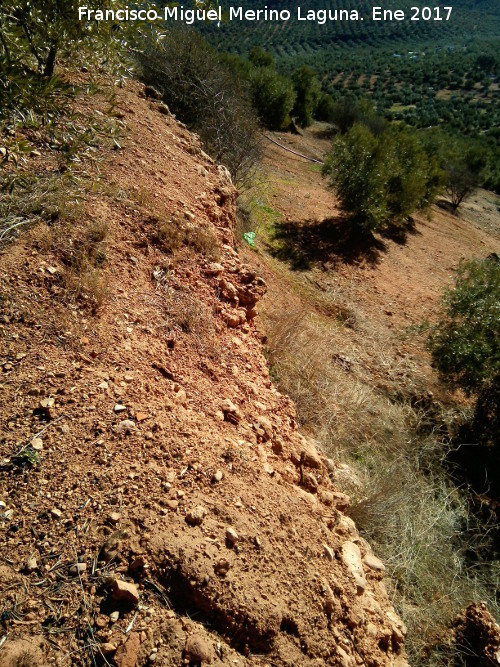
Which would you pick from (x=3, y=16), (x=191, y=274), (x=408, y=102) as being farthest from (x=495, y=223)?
(x=408, y=102)

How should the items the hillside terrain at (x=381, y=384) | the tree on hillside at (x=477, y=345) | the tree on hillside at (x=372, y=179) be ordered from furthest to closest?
the tree on hillside at (x=372, y=179) → the tree on hillside at (x=477, y=345) → the hillside terrain at (x=381, y=384)

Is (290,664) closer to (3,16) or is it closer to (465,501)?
(3,16)

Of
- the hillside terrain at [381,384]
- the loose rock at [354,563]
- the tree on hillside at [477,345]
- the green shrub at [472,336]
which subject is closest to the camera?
the loose rock at [354,563]

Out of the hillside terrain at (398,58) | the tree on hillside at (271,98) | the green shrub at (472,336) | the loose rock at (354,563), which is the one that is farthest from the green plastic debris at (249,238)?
the hillside terrain at (398,58)

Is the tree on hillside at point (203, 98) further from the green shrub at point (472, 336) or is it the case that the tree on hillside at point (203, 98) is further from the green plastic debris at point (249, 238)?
the green shrub at point (472, 336)

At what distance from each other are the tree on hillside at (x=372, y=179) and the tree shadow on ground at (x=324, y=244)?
0.38 m

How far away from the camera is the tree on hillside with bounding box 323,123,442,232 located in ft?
35.7

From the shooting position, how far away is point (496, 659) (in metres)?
2.72

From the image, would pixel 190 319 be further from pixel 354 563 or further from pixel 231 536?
pixel 354 563

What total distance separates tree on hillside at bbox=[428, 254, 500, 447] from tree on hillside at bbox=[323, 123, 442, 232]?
158 inches

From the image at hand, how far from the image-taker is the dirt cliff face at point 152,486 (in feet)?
5.60

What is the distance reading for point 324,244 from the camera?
10.7 m

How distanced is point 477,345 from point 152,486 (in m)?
5.82

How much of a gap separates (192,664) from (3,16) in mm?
3124
